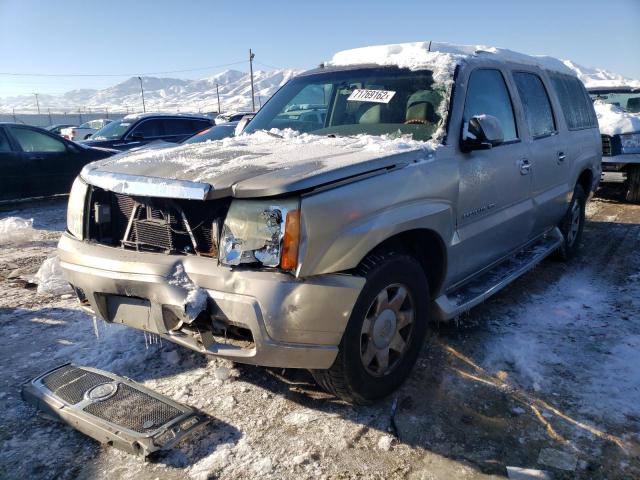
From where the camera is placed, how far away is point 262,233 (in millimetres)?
2170

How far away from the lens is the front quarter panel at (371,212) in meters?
2.15

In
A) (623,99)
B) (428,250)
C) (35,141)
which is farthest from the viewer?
(623,99)

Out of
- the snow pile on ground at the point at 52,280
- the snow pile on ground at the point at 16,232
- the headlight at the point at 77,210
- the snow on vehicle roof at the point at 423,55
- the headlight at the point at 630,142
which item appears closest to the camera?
the headlight at the point at 77,210

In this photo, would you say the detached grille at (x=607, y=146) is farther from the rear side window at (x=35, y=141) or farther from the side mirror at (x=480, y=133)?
the rear side window at (x=35, y=141)

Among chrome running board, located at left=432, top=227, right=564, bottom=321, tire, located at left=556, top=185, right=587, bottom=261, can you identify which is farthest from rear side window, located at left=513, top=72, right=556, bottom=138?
tire, located at left=556, top=185, right=587, bottom=261

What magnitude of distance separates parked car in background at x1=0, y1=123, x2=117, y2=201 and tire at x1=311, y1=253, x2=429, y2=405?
791 centimetres

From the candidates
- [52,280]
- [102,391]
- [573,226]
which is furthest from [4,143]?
[573,226]

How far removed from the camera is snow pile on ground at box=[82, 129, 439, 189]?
7.84ft

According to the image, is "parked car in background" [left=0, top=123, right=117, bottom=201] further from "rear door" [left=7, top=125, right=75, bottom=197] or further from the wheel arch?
the wheel arch

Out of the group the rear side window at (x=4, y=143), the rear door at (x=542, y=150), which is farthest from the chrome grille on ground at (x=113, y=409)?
the rear side window at (x=4, y=143)

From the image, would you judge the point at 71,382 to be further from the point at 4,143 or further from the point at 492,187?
the point at 4,143

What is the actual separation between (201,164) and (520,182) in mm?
2430

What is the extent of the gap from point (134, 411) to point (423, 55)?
2844mm

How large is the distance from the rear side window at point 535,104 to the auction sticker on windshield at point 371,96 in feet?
3.97
